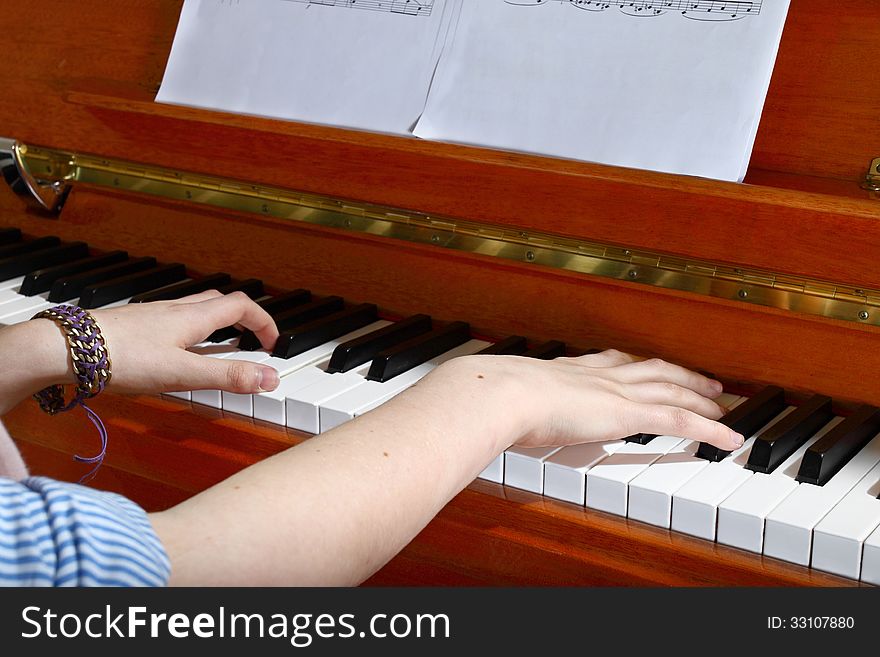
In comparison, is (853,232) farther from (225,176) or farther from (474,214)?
(225,176)

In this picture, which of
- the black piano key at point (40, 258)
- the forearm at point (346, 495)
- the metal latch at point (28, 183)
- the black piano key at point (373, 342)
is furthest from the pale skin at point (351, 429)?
the metal latch at point (28, 183)

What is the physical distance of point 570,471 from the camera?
1.11 m

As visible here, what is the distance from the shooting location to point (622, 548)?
1071 millimetres

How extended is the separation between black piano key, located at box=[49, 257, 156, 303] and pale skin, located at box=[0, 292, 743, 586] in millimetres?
310

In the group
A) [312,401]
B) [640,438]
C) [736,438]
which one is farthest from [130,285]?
[736,438]

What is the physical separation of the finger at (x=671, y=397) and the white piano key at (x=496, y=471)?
0.50 feet

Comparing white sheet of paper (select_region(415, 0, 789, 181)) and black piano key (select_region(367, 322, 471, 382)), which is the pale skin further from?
white sheet of paper (select_region(415, 0, 789, 181))

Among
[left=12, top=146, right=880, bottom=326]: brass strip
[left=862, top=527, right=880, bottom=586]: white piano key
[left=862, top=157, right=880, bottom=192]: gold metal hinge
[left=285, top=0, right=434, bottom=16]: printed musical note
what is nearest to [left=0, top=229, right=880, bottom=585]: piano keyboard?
[left=862, top=527, right=880, bottom=586]: white piano key

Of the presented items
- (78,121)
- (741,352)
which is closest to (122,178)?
(78,121)

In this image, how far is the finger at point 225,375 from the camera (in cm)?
127

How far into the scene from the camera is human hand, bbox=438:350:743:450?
1.03 meters

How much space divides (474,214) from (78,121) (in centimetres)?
77

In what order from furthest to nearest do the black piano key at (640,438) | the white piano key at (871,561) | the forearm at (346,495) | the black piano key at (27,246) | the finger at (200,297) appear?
the black piano key at (27,246) < the finger at (200,297) < the black piano key at (640,438) < the white piano key at (871,561) < the forearm at (346,495)

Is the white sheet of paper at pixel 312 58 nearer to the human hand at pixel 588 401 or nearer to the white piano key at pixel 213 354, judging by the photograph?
the white piano key at pixel 213 354
